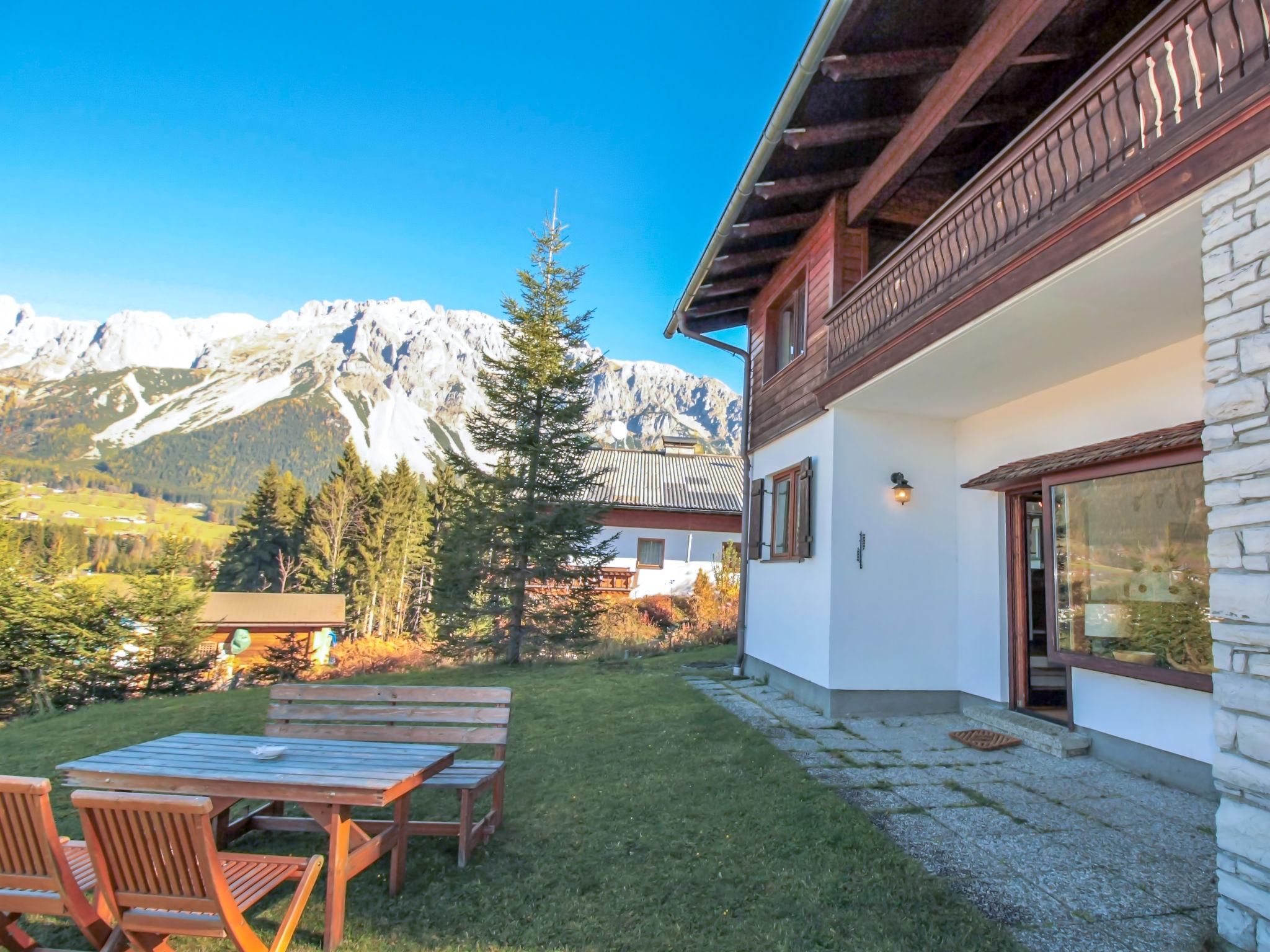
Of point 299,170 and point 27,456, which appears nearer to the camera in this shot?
point 299,170

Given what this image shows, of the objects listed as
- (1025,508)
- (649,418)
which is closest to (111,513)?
(1025,508)

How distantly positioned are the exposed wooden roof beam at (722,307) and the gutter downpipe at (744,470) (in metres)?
0.18

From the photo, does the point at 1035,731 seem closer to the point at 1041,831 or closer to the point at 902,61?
the point at 1041,831

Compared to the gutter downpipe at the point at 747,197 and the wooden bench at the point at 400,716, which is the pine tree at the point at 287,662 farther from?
the wooden bench at the point at 400,716

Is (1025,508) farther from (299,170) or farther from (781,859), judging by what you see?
(299,170)

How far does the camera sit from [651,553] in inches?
842

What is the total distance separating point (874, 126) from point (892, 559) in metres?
4.11

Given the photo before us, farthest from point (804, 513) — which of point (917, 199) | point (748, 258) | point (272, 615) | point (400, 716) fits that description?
point (272, 615)

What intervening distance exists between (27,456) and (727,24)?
108 m

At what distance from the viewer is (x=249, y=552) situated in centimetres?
3145

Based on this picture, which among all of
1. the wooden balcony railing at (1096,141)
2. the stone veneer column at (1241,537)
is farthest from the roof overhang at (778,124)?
the stone veneer column at (1241,537)

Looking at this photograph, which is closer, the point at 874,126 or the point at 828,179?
the point at 874,126

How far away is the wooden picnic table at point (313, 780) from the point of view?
2428mm

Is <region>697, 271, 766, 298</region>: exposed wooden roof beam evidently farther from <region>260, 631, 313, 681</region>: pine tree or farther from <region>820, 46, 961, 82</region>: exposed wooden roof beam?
<region>260, 631, 313, 681</region>: pine tree
